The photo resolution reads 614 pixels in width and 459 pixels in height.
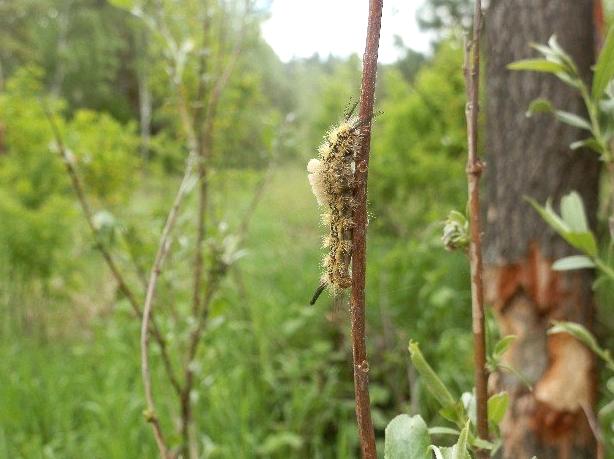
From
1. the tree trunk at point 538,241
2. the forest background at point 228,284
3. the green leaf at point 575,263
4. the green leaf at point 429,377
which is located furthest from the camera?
the forest background at point 228,284

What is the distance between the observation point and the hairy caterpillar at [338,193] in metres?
0.38

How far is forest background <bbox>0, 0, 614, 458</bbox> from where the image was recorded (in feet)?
7.05

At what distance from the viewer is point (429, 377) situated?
19.8 inches

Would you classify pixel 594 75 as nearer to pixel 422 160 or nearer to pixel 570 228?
pixel 570 228

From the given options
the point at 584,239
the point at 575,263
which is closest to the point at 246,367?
the point at 575,263

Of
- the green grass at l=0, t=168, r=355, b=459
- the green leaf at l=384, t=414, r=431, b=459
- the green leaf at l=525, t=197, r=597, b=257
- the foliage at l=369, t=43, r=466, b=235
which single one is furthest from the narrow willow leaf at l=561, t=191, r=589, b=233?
the foliage at l=369, t=43, r=466, b=235

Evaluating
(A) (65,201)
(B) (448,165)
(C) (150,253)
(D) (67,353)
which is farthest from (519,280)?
(A) (65,201)

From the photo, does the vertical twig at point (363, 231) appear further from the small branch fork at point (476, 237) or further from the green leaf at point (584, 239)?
the green leaf at point (584, 239)

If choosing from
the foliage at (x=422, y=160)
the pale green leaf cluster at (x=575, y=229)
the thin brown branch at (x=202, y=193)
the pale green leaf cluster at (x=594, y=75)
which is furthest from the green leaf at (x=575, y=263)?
the foliage at (x=422, y=160)

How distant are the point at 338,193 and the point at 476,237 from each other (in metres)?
0.17

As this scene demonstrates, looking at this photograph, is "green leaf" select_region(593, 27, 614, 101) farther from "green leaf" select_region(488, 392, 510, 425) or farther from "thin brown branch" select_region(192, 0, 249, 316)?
"thin brown branch" select_region(192, 0, 249, 316)

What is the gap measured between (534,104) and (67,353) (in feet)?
11.6

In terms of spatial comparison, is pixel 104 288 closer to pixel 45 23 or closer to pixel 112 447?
pixel 112 447

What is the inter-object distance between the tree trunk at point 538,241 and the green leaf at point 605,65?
3.13ft
